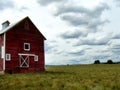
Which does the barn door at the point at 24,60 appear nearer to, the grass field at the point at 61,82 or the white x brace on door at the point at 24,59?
the white x brace on door at the point at 24,59

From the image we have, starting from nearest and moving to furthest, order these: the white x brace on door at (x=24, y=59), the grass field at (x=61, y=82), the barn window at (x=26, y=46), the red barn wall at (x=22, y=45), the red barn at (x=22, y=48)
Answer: the grass field at (x=61, y=82)
the red barn at (x=22, y=48)
the red barn wall at (x=22, y=45)
the white x brace on door at (x=24, y=59)
the barn window at (x=26, y=46)

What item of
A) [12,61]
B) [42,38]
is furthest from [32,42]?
[12,61]

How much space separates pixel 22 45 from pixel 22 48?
456 millimetres

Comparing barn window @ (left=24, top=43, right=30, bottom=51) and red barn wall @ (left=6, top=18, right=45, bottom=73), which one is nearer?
red barn wall @ (left=6, top=18, right=45, bottom=73)

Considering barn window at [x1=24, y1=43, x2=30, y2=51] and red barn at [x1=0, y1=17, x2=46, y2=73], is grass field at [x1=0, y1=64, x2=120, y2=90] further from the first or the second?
barn window at [x1=24, y1=43, x2=30, y2=51]

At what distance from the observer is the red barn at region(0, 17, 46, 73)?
32094 mm

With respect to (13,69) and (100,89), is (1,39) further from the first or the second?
(100,89)

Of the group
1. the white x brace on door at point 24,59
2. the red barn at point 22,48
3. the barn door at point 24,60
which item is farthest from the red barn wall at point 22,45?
the barn door at point 24,60

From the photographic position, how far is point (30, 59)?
34.6m

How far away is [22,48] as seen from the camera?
33.7m

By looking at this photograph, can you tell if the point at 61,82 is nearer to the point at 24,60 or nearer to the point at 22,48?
the point at 24,60

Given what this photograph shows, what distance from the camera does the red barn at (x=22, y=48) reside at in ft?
105

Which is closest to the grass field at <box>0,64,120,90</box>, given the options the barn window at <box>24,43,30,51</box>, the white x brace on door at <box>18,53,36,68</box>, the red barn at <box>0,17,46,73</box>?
the red barn at <box>0,17,46,73</box>

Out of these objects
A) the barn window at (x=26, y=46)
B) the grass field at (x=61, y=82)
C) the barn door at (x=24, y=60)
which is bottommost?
the grass field at (x=61, y=82)
